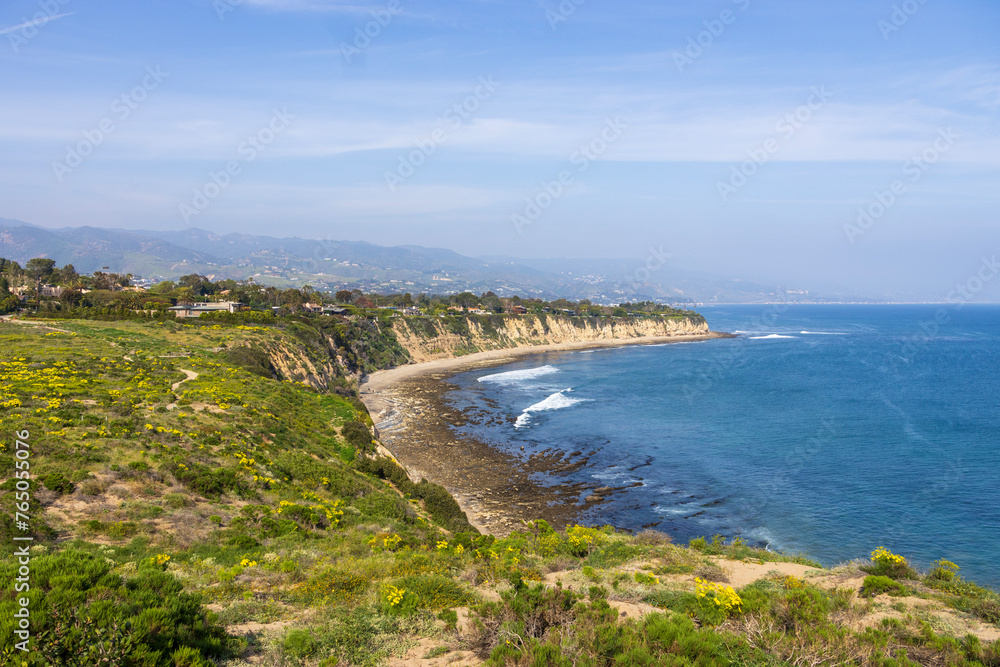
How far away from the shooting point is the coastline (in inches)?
1174

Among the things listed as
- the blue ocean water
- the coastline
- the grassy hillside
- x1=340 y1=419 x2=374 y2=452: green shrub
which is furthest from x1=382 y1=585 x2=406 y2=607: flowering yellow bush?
x1=340 y1=419 x2=374 y2=452: green shrub

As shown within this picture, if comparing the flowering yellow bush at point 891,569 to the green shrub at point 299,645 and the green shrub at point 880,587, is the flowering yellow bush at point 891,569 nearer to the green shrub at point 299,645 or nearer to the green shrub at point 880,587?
the green shrub at point 880,587

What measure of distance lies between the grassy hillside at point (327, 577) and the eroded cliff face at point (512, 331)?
78478 mm

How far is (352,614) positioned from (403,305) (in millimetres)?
146128

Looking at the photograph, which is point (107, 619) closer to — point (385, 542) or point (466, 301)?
point (385, 542)

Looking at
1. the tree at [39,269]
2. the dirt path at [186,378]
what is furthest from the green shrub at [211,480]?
the tree at [39,269]

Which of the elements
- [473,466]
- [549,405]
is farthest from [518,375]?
[473,466]

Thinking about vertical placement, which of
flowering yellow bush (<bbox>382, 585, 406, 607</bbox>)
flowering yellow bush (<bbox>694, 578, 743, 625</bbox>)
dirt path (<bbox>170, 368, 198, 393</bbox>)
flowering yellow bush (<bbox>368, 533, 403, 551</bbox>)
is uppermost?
dirt path (<bbox>170, 368, 198, 393</bbox>)

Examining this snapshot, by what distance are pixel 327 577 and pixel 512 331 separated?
122 metres

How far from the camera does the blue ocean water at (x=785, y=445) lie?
27766 mm

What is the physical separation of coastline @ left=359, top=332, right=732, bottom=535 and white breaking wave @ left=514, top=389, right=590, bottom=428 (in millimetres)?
5875

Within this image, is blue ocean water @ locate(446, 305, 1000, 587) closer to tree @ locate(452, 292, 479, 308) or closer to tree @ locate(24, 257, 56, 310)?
tree @ locate(452, 292, 479, 308)

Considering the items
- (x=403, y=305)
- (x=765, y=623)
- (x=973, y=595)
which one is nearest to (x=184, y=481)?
(x=765, y=623)

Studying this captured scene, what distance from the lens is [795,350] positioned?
392 ft
